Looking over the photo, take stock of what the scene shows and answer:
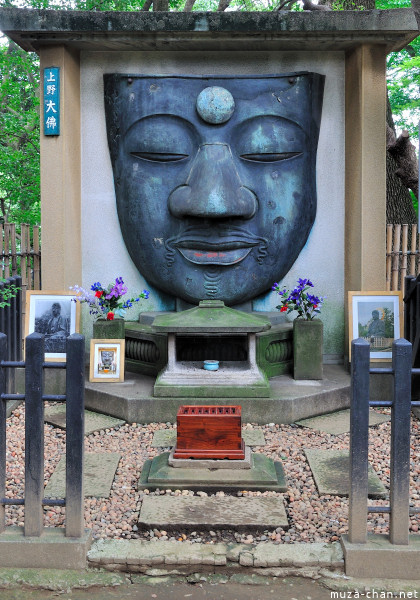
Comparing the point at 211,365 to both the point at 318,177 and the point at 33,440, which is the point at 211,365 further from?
the point at 33,440

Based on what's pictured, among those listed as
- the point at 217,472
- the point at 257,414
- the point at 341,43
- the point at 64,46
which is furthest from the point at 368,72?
the point at 217,472

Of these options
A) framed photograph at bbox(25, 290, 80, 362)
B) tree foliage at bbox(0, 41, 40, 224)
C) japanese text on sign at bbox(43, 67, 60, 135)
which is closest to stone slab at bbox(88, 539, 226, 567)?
framed photograph at bbox(25, 290, 80, 362)

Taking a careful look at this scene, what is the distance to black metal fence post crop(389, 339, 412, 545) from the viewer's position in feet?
9.41

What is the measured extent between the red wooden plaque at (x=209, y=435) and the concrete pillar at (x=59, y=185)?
2.73 meters

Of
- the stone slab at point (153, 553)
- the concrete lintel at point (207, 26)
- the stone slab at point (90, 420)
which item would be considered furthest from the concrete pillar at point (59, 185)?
the stone slab at point (153, 553)

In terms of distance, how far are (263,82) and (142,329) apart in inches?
107

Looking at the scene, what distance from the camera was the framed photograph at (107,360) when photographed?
581cm

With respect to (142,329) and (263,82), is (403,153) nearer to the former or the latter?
(263,82)

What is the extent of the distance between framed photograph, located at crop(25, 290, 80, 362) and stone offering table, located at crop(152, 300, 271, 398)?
3.94 feet

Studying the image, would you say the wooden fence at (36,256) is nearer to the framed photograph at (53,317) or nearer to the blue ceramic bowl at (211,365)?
the framed photograph at (53,317)

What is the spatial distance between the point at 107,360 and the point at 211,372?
1.08 meters

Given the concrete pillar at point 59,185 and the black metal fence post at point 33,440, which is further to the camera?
the concrete pillar at point 59,185

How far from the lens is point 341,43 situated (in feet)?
20.2

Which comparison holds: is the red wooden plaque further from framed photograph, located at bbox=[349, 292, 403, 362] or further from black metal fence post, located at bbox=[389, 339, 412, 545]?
framed photograph, located at bbox=[349, 292, 403, 362]
